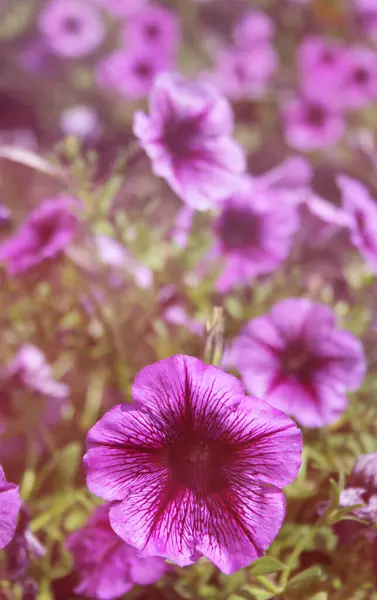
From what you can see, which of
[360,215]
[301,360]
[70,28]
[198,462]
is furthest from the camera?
[70,28]

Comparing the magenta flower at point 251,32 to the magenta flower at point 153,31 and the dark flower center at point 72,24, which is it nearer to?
the magenta flower at point 153,31

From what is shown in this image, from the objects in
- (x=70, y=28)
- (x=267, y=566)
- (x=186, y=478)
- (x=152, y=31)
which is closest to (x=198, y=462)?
(x=186, y=478)

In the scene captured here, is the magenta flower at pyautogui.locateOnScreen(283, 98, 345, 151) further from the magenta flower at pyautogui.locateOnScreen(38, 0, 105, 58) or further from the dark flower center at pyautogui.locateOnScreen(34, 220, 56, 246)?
the dark flower center at pyautogui.locateOnScreen(34, 220, 56, 246)

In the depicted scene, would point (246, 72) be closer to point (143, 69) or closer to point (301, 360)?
point (143, 69)

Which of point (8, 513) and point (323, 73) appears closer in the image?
point (8, 513)

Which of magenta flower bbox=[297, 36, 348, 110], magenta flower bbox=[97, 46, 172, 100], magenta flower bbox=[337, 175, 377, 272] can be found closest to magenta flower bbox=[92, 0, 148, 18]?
magenta flower bbox=[97, 46, 172, 100]

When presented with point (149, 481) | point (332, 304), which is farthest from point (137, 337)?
point (149, 481)
